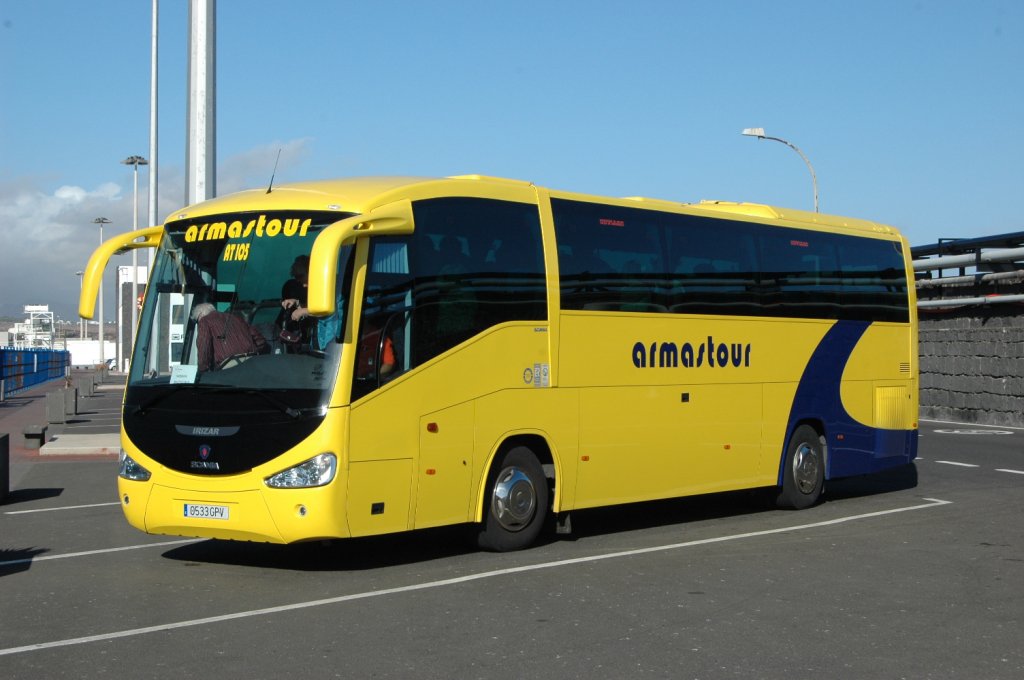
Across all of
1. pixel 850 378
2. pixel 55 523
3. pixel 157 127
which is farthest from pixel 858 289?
pixel 157 127

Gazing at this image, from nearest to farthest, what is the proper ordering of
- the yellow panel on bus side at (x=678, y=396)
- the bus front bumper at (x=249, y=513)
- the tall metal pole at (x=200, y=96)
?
1. the bus front bumper at (x=249, y=513)
2. the yellow panel on bus side at (x=678, y=396)
3. the tall metal pole at (x=200, y=96)

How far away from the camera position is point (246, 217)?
10523 millimetres

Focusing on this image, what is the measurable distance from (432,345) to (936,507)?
728 cm

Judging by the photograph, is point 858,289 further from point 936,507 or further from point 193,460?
point 193,460

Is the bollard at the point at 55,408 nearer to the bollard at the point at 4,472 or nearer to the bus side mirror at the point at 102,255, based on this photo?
the bollard at the point at 4,472

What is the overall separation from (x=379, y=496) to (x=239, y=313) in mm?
1786

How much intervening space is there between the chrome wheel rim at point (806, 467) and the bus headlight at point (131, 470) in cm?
785

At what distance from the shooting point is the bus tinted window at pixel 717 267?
12430 millimetres

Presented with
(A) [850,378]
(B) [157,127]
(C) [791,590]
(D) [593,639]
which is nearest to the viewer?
(D) [593,639]

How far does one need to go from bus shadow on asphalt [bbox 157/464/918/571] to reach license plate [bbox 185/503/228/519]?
2.97 feet

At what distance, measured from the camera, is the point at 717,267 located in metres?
14.0

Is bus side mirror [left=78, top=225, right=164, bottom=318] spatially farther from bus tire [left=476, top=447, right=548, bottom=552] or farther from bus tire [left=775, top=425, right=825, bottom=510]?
bus tire [left=775, top=425, right=825, bottom=510]

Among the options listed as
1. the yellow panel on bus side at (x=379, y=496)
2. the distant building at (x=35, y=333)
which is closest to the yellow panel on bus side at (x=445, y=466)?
the yellow panel on bus side at (x=379, y=496)

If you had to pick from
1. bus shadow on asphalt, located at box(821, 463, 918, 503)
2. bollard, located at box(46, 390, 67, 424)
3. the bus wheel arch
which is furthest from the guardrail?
the bus wheel arch
